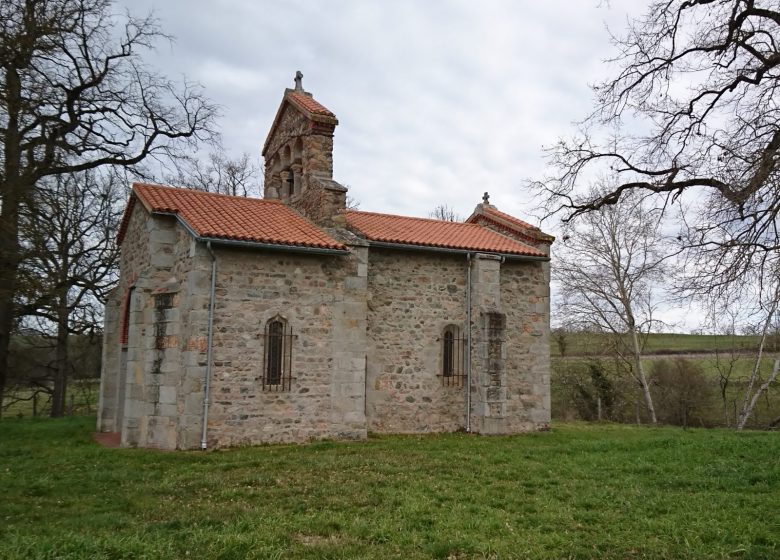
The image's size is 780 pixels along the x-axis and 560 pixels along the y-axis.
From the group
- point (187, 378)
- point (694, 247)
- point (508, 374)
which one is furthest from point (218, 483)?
point (508, 374)

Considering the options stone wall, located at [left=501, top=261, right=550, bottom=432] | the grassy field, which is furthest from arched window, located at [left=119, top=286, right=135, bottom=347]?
stone wall, located at [left=501, top=261, right=550, bottom=432]

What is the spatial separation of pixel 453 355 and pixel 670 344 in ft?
87.9

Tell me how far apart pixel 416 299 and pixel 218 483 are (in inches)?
304

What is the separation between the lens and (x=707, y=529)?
6820mm

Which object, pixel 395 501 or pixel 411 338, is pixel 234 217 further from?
pixel 395 501

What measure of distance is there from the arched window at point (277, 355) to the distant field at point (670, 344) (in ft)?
58.7

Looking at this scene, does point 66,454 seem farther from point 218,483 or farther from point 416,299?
point 416,299

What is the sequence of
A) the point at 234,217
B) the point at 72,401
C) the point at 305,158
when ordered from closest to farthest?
1. the point at 234,217
2. the point at 305,158
3. the point at 72,401

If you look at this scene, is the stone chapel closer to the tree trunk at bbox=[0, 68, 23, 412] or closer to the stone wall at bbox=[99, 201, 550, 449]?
the stone wall at bbox=[99, 201, 550, 449]

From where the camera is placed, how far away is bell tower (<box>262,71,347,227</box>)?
15.1m

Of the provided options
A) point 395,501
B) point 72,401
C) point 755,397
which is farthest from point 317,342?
point 755,397

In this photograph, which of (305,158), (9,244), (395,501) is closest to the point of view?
(395,501)

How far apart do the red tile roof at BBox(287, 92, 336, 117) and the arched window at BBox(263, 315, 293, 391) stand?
217 inches

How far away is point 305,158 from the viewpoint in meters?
15.9
